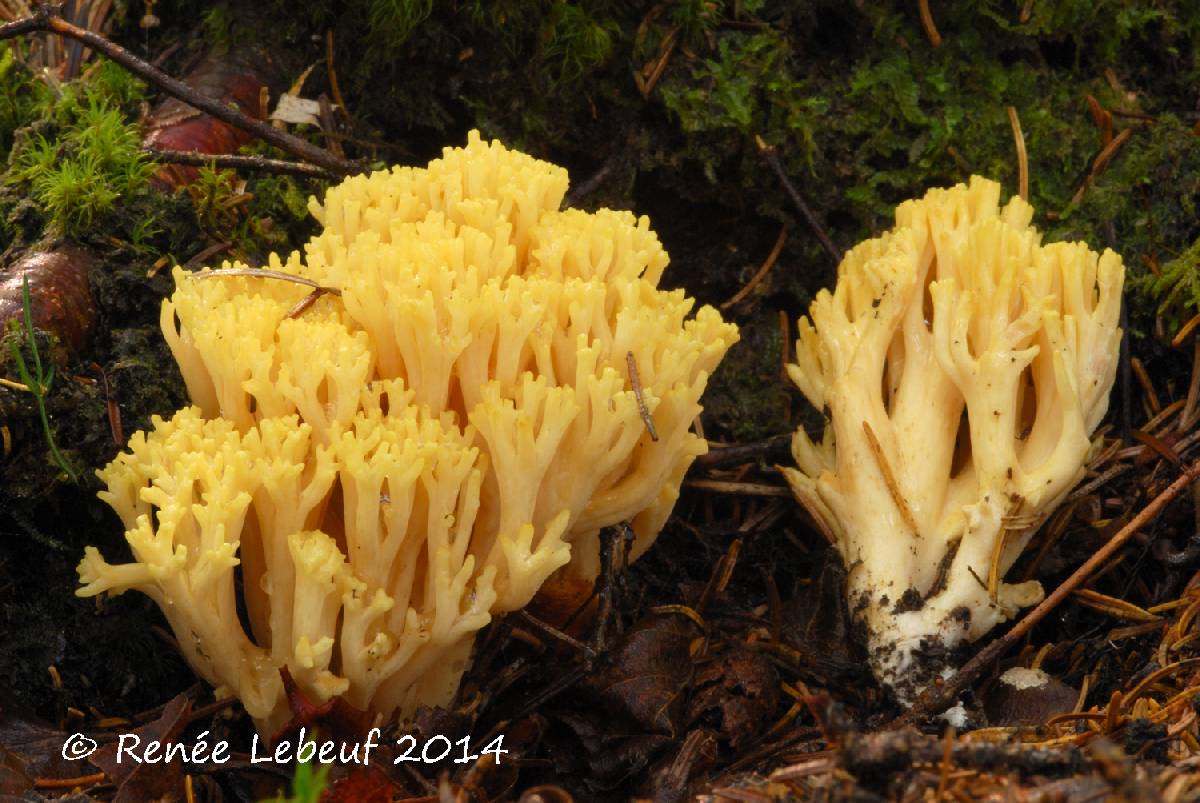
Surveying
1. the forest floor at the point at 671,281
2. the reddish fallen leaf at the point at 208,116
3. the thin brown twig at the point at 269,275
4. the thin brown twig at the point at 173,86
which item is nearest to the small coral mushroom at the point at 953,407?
the forest floor at the point at 671,281

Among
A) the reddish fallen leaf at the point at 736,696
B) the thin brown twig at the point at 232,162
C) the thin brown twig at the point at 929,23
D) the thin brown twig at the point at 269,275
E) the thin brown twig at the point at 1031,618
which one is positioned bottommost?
the reddish fallen leaf at the point at 736,696

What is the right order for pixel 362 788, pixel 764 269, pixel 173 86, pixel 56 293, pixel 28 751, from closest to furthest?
1. pixel 362 788
2. pixel 28 751
3. pixel 56 293
4. pixel 173 86
5. pixel 764 269

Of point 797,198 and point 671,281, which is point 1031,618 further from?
point 671,281

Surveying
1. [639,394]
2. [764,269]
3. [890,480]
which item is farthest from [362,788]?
[764,269]

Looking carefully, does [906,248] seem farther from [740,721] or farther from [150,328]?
[150,328]

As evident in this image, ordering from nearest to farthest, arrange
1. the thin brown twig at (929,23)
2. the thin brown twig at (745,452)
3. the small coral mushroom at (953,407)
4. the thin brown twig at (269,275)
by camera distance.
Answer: the thin brown twig at (269,275) → the small coral mushroom at (953,407) → the thin brown twig at (745,452) → the thin brown twig at (929,23)

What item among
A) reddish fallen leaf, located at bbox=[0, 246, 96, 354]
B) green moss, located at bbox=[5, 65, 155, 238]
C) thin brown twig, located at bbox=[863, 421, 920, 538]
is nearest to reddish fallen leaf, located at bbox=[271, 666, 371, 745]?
reddish fallen leaf, located at bbox=[0, 246, 96, 354]

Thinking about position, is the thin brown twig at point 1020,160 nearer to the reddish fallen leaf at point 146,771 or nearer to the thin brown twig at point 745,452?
the thin brown twig at point 745,452
